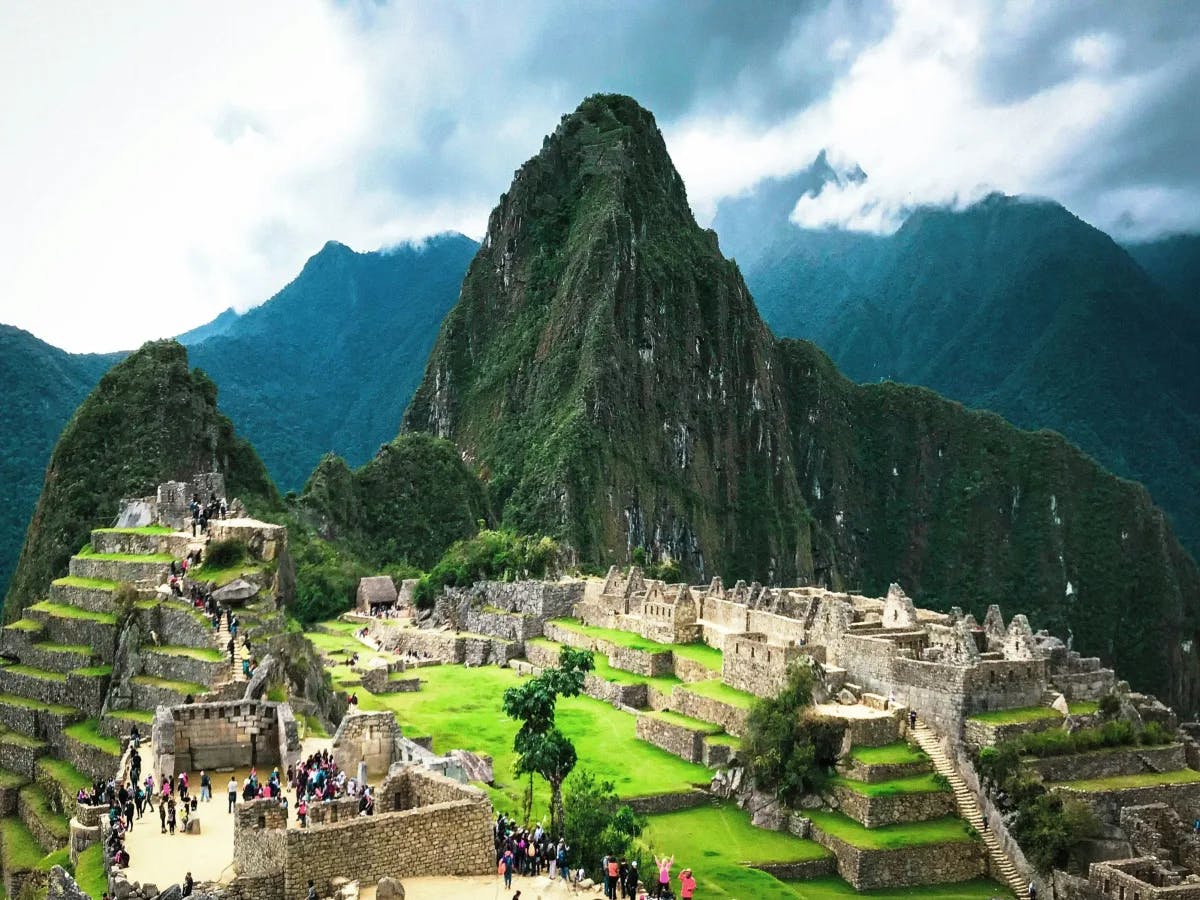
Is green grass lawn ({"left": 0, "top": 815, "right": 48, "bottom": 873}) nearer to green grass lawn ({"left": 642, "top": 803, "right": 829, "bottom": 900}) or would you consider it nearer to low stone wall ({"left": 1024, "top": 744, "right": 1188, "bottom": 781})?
green grass lawn ({"left": 642, "top": 803, "right": 829, "bottom": 900})

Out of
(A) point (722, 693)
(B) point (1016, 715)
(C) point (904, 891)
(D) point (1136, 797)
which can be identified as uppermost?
(B) point (1016, 715)

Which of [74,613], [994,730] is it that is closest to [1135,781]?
[994,730]

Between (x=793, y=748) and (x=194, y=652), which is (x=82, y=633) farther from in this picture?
(x=793, y=748)

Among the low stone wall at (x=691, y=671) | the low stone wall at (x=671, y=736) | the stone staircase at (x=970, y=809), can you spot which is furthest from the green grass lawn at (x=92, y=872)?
the low stone wall at (x=691, y=671)

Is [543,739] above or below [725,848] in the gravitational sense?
above

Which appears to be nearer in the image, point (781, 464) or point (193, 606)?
point (193, 606)

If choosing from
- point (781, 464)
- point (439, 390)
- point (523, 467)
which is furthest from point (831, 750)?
point (781, 464)

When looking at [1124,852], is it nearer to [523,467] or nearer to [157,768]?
[157,768]
